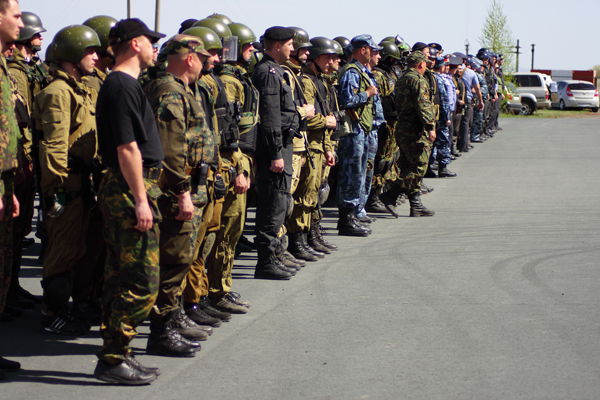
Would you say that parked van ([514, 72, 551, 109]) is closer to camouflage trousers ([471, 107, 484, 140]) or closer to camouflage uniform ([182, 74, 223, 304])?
camouflage trousers ([471, 107, 484, 140])

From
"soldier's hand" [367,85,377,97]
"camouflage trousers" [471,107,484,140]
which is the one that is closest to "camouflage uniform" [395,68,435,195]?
"soldier's hand" [367,85,377,97]

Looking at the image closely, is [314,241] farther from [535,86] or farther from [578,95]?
[578,95]

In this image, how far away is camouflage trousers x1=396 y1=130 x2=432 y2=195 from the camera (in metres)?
9.57

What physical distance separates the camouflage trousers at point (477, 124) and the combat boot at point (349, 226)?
12441 mm

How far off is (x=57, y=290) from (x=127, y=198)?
1.48m

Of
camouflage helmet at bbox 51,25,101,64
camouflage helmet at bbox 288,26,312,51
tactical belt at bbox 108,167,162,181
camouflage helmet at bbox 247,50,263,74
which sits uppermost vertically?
camouflage helmet at bbox 288,26,312,51

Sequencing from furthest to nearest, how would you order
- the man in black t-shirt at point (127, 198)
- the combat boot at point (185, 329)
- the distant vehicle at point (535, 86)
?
1. the distant vehicle at point (535, 86)
2. the combat boot at point (185, 329)
3. the man in black t-shirt at point (127, 198)

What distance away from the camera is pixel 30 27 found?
6879 mm

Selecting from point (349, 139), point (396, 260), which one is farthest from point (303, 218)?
point (349, 139)

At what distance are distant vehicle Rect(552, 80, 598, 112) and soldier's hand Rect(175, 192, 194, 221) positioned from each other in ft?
127

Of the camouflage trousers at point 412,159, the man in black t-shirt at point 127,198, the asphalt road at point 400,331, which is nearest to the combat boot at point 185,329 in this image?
the asphalt road at point 400,331

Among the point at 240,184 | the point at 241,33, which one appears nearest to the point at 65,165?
the point at 240,184

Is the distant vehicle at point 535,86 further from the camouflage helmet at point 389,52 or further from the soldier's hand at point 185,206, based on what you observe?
the soldier's hand at point 185,206

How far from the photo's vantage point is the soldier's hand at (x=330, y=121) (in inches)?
285
